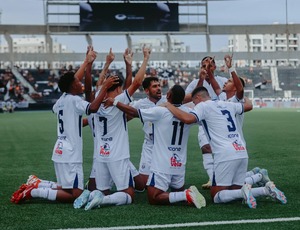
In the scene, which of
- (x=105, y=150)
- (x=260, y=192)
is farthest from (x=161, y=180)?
(x=260, y=192)

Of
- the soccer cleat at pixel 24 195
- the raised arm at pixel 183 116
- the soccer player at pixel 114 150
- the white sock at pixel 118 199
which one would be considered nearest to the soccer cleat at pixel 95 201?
the white sock at pixel 118 199

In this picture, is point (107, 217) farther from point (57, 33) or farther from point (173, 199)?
point (57, 33)

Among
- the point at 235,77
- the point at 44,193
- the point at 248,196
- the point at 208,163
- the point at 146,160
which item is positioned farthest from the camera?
the point at 208,163

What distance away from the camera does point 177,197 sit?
7945 mm

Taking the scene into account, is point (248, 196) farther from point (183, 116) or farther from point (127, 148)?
point (127, 148)

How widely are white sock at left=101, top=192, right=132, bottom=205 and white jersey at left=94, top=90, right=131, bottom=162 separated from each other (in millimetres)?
503

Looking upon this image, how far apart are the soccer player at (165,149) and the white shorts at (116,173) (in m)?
0.32

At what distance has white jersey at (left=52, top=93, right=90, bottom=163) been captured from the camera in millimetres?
8289

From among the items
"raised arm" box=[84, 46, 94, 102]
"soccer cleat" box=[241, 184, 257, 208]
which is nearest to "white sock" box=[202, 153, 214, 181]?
"soccer cleat" box=[241, 184, 257, 208]

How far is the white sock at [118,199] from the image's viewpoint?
26.3 feet

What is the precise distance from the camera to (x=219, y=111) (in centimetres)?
830

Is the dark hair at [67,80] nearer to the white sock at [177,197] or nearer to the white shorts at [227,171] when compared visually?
the white sock at [177,197]

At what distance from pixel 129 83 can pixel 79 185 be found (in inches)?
70.6

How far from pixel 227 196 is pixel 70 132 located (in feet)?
7.68
